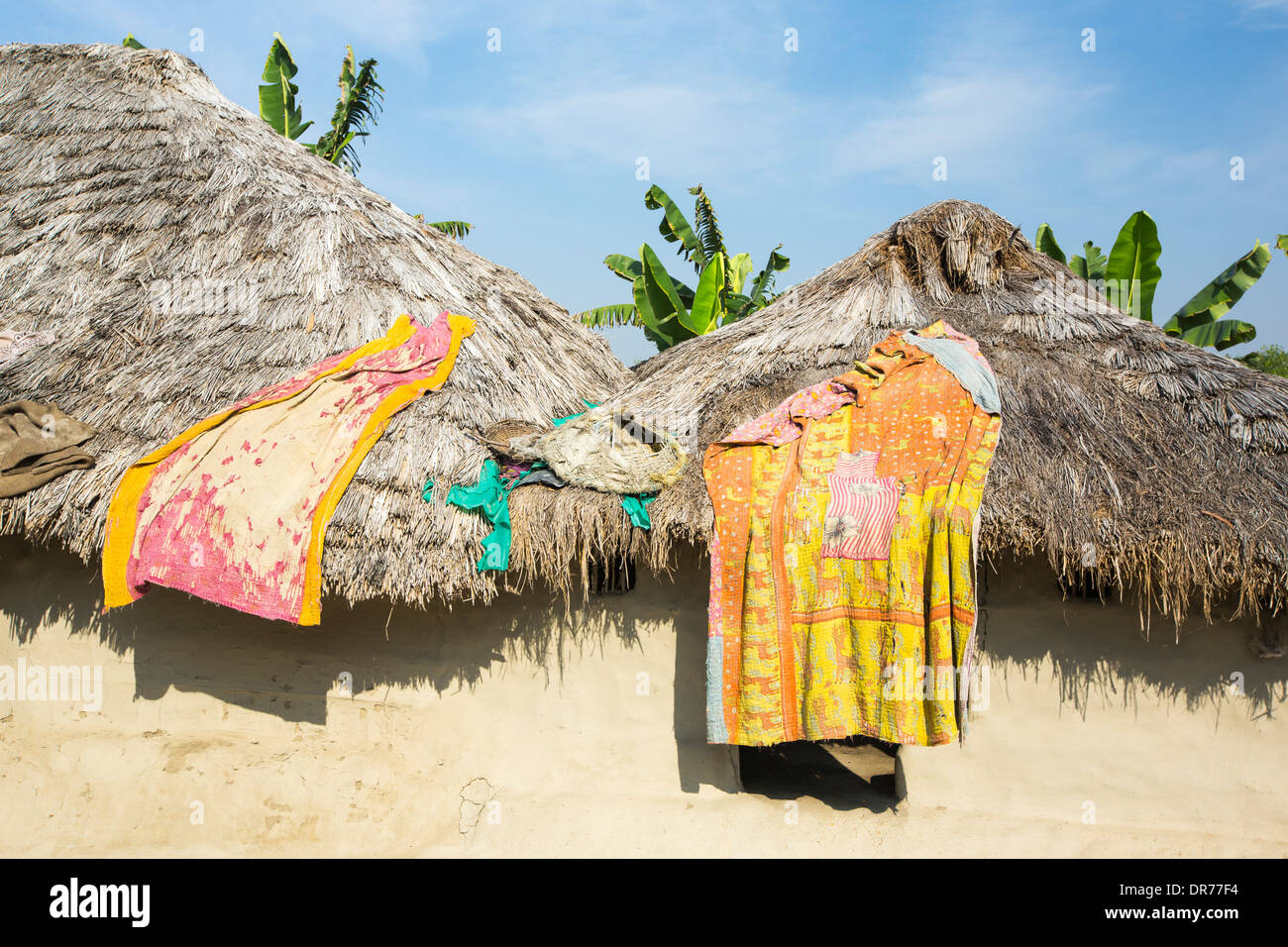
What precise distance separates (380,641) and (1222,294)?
9692mm

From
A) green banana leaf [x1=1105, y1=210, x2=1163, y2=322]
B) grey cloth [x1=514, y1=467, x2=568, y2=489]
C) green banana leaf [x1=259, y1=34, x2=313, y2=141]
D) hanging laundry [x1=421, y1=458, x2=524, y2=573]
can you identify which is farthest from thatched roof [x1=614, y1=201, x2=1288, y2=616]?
green banana leaf [x1=259, y1=34, x2=313, y2=141]

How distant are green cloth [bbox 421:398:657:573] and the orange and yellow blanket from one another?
398mm

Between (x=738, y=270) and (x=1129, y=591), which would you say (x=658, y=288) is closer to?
(x=738, y=270)

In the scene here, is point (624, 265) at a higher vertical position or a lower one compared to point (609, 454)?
higher

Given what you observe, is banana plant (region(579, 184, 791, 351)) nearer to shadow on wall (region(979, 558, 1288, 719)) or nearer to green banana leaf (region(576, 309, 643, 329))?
green banana leaf (region(576, 309, 643, 329))

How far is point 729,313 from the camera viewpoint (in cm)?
1191

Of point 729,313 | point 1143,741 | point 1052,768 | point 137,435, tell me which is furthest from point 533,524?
point 729,313

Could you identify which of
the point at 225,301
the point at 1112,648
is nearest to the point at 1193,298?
the point at 1112,648

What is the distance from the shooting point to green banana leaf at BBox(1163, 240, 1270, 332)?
9178 mm

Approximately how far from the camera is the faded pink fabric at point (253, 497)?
415 centimetres

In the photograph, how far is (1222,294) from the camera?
375 inches

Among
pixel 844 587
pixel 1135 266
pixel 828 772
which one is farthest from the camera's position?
pixel 1135 266
